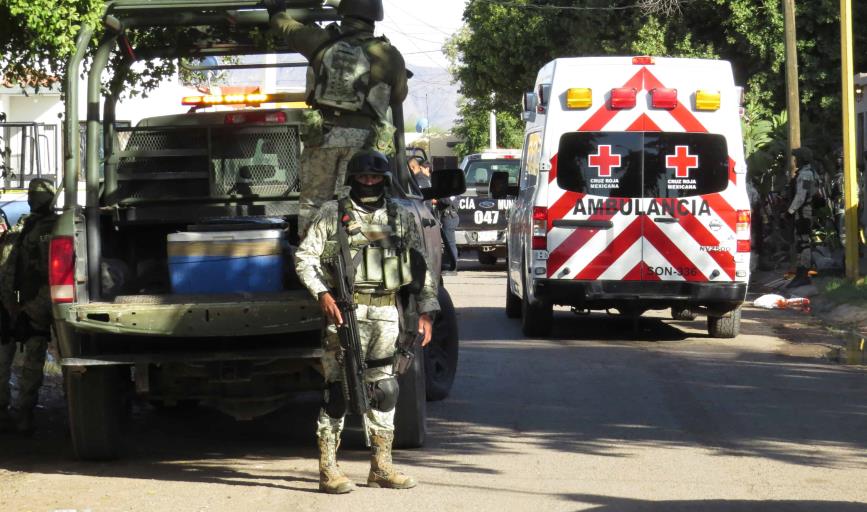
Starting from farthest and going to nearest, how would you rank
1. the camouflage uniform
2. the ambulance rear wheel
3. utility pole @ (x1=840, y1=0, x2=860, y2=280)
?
utility pole @ (x1=840, y1=0, x2=860, y2=280) < the ambulance rear wheel < the camouflage uniform

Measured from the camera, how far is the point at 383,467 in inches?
277

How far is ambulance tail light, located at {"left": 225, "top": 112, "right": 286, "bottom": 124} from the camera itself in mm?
8945

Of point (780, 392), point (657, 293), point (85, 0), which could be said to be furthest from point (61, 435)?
point (657, 293)

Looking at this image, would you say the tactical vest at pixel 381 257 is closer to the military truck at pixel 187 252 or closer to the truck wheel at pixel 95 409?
the military truck at pixel 187 252

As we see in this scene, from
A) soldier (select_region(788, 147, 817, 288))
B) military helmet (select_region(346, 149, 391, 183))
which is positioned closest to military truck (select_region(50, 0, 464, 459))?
military helmet (select_region(346, 149, 391, 183))

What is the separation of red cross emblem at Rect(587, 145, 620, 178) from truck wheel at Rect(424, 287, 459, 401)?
3.35m

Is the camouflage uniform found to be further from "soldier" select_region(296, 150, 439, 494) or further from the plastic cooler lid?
the plastic cooler lid

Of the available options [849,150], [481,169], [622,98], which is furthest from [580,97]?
[481,169]

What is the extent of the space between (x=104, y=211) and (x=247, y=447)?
1683mm

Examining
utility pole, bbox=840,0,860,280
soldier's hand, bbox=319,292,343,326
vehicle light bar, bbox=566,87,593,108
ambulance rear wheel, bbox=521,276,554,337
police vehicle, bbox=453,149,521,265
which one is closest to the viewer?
soldier's hand, bbox=319,292,343,326

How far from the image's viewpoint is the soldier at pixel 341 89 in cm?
776

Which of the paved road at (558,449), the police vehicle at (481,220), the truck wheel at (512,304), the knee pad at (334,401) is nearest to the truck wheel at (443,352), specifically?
the paved road at (558,449)

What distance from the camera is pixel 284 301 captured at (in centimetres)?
722

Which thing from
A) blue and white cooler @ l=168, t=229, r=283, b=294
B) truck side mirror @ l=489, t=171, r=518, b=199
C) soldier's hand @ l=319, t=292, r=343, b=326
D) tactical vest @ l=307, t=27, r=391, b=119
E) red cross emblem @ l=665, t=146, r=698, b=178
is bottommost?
soldier's hand @ l=319, t=292, r=343, b=326
